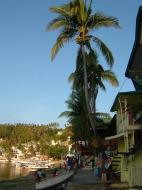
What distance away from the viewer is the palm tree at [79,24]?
1339 inches

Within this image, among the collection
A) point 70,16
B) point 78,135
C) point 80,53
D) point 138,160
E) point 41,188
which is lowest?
point 41,188

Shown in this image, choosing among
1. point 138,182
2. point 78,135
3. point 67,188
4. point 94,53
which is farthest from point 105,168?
point 78,135

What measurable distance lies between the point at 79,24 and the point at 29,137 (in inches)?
4648

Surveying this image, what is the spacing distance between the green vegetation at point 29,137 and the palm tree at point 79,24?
291 feet

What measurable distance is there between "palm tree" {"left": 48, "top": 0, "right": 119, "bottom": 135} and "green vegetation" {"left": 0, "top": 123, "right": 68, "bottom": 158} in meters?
88.6

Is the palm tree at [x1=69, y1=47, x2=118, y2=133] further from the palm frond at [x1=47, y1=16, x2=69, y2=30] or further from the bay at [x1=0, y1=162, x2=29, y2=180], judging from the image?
the bay at [x1=0, y1=162, x2=29, y2=180]

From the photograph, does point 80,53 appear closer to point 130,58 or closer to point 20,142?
point 130,58

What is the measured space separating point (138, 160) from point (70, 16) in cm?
1335

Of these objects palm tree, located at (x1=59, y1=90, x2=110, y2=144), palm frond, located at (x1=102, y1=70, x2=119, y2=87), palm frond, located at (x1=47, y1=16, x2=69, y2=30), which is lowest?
palm tree, located at (x1=59, y1=90, x2=110, y2=144)

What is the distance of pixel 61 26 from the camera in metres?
34.8

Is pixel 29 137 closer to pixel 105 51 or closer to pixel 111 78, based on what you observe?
pixel 111 78

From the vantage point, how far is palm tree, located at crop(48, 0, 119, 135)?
34.0 meters

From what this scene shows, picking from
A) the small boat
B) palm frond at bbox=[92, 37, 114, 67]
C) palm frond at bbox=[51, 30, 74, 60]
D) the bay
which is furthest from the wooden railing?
the bay

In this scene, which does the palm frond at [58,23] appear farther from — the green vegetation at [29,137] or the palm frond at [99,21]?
the green vegetation at [29,137]
